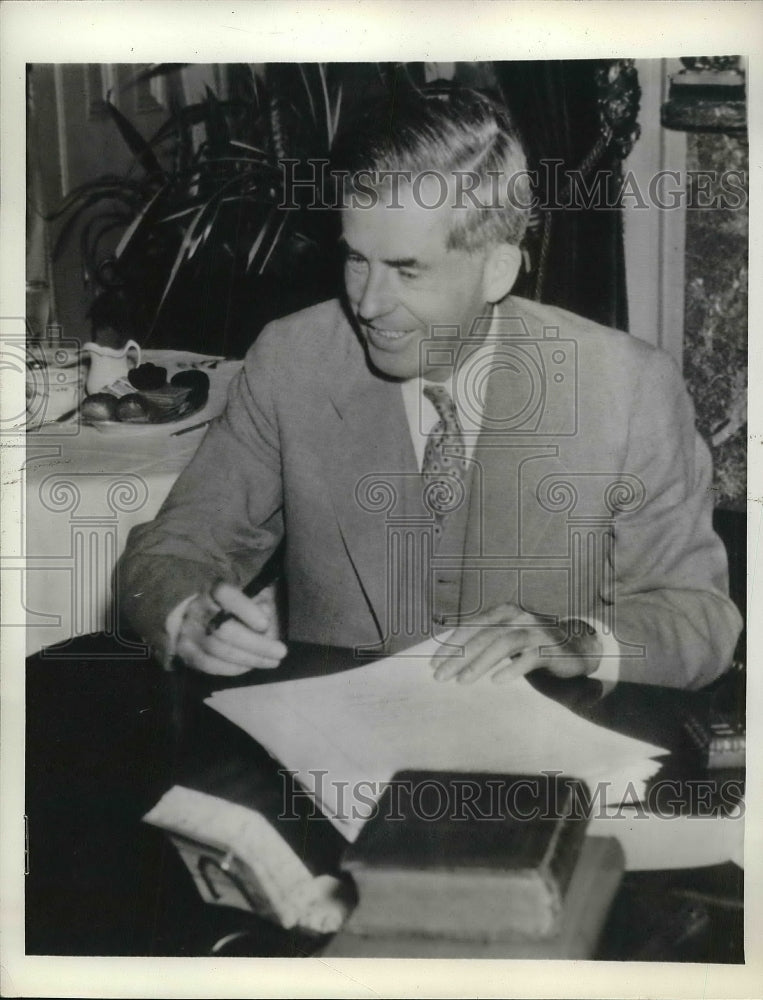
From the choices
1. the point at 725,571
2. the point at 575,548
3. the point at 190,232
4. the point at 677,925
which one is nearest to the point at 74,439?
the point at 190,232

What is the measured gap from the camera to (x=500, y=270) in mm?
1484

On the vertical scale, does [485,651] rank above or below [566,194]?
below

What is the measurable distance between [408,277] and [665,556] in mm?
599

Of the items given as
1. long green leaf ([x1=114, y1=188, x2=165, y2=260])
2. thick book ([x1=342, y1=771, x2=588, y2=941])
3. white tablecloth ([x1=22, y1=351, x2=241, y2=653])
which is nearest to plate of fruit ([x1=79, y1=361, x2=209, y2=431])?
white tablecloth ([x1=22, y1=351, x2=241, y2=653])

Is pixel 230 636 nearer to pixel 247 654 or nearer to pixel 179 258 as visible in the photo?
pixel 247 654

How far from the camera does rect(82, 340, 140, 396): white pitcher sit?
1516 millimetres

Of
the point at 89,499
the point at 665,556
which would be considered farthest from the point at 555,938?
the point at 89,499

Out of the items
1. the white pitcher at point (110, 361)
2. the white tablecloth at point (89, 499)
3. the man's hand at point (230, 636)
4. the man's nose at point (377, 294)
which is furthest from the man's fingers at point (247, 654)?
the man's nose at point (377, 294)

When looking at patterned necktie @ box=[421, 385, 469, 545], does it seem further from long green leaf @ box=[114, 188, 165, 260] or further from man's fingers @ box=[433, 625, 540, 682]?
long green leaf @ box=[114, 188, 165, 260]

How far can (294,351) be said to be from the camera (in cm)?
151

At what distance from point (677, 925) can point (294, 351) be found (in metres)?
1.10

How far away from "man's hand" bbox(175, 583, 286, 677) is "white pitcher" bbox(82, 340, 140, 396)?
0.38 metres

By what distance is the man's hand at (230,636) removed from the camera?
1.51m

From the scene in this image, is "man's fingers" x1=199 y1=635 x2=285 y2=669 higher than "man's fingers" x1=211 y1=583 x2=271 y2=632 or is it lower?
lower
